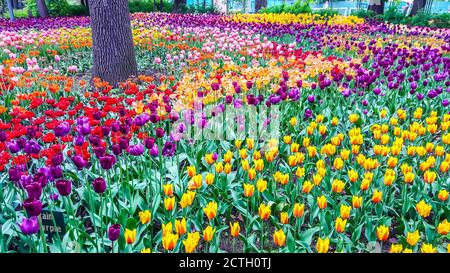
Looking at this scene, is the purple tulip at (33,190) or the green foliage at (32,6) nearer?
the purple tulip at (33,190)

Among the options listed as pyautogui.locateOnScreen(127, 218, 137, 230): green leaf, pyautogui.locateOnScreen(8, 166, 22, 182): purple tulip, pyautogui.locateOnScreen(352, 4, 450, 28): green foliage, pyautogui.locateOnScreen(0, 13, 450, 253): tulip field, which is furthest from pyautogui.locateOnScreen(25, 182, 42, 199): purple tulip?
pyautogui.locateOnScreen(352, 4, 450, 28): green foliage

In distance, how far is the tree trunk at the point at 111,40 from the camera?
6.75m

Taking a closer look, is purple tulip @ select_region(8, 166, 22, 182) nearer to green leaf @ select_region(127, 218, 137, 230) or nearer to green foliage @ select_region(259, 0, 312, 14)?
green leaf @ select_region(127, 218, 137, 230)

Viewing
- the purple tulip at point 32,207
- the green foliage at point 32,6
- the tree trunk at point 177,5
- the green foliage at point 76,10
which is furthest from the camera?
the tree trunk at point 177,5

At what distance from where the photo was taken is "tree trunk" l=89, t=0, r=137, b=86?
6746 mm

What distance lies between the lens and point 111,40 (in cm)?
687

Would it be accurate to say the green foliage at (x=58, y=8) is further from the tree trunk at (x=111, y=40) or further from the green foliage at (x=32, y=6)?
the tree trunk at (x=111, y=40)

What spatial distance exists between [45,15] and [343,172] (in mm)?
22686

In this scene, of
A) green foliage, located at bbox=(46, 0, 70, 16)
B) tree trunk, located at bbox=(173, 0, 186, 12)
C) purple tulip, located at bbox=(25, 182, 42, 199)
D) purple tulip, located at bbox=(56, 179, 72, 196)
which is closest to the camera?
purple tulip, located at bbox=(25, 182, 42, 199)

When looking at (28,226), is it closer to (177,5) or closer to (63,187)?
(63,187)

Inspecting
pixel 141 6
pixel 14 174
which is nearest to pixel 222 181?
pixel 14 174

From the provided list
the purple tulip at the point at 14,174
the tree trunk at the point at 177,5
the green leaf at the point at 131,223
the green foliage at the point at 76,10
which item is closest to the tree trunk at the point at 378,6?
the tree trunk at the point at 177,5

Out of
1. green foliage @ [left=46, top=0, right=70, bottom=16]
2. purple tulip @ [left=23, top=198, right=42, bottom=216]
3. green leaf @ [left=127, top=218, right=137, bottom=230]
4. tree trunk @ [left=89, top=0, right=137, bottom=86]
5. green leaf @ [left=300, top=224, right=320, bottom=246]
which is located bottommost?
green leaf @ [left=300, top=224, right=320, bottom=246]
